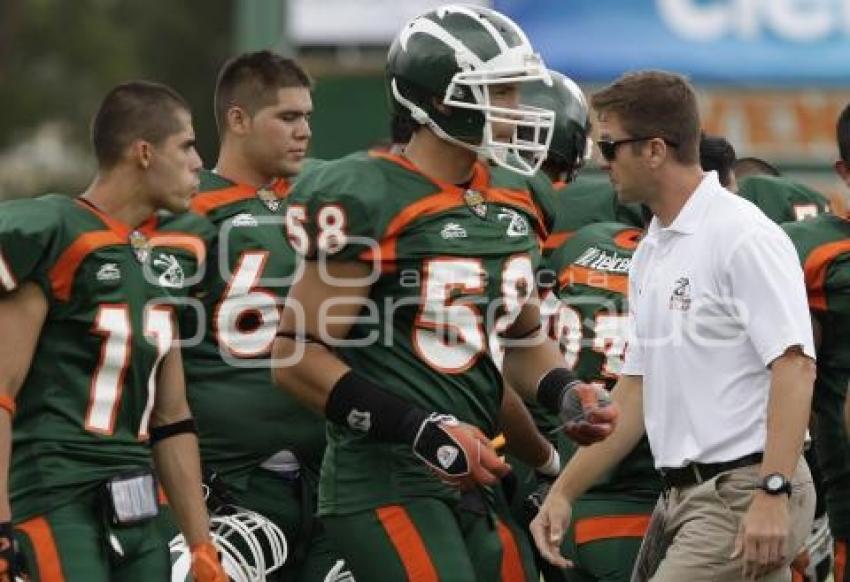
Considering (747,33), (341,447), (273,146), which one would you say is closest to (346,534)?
(341,447)

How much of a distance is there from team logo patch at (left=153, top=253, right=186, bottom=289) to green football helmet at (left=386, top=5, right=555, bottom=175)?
32.8 inches

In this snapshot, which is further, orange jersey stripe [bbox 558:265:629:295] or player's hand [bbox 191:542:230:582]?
orange jersey stripe [bbox 558:265:629:295]

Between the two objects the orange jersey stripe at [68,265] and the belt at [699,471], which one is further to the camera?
the orange jersey stripe at [68,265]

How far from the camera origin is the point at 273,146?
7422mm

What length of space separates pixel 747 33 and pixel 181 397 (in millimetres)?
11228

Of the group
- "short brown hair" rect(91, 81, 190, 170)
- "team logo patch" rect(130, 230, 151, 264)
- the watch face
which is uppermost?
"short brown hair" rect(91, 81, 190, 170)

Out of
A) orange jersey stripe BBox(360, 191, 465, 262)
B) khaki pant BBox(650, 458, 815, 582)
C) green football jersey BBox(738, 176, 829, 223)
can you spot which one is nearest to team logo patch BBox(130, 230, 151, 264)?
orange jersey stripe BBox(360, 191, 465, 262)

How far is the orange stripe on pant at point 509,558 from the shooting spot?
238 inches

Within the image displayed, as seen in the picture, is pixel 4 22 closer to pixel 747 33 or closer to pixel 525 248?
pixel 747 33

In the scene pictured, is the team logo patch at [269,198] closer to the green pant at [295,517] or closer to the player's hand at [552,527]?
the green pant at [295,517]

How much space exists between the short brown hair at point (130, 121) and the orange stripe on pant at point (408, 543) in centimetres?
139

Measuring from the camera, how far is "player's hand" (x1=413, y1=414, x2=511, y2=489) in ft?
18.0

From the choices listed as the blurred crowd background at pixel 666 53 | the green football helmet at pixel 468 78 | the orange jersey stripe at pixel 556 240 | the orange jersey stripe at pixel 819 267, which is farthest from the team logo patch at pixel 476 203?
the blurred crowd background at pixel 666 53

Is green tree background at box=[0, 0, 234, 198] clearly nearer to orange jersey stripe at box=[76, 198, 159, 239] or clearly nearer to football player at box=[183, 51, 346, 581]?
football player at box=[183, 51, 346, 581]
